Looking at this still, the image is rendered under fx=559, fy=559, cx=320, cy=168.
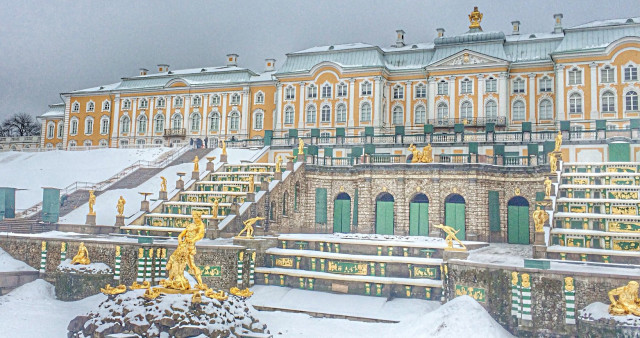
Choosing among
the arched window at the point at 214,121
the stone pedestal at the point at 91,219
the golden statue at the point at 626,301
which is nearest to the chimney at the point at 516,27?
the arched window at the point at 214,121

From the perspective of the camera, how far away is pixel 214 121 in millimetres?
59594

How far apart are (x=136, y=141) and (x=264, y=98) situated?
15.7 metres

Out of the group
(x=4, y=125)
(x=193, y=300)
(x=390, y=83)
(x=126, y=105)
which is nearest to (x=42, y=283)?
(x=193, y=300)

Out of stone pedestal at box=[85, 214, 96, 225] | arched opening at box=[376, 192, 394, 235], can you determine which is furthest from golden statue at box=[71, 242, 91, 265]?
arched opening at box=[376, 192, 394, 235]

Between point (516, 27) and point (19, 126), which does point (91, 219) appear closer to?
point (516, 27)

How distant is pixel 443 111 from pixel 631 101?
14.7m

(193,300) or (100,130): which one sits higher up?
(100,130)

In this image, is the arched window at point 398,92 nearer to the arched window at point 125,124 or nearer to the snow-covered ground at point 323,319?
the arched window at point 125,124

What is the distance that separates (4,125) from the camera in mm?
85938

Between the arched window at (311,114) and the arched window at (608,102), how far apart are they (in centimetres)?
2455

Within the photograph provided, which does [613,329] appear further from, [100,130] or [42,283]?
[100,130]

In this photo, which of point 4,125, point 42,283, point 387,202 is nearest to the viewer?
point 42,283

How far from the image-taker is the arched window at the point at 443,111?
4956cm

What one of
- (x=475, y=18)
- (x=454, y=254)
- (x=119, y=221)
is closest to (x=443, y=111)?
(x=475, y=18)
